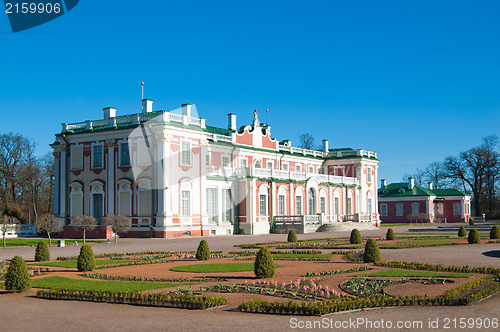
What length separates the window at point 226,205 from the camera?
47344mm

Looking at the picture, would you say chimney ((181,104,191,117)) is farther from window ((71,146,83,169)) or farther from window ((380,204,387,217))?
window ((380,204,387,217))

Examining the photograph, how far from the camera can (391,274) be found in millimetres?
16266

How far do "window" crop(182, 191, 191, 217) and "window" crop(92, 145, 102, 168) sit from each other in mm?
7349

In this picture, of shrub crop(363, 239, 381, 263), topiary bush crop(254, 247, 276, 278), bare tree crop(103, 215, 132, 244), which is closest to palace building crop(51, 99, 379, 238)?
bare tree crop(103, 215, 132, 244)

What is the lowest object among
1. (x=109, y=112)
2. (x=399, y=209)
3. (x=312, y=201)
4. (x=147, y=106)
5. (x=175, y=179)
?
(x=399, y=209)

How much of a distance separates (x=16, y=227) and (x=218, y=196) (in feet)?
56.0

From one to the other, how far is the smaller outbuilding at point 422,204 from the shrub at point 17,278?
68.6 meters

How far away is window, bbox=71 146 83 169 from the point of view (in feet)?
150

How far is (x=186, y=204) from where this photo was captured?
4334 centimetres

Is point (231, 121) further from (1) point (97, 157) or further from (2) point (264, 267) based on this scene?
(2) point (264, 267)

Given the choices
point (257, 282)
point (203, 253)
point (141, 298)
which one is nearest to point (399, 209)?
point (203, 253)

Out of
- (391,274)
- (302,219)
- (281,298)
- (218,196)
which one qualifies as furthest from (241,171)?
(281,298)

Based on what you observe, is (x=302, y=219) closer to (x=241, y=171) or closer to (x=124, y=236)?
(x=241, y=171)

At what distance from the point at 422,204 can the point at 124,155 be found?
160ft
